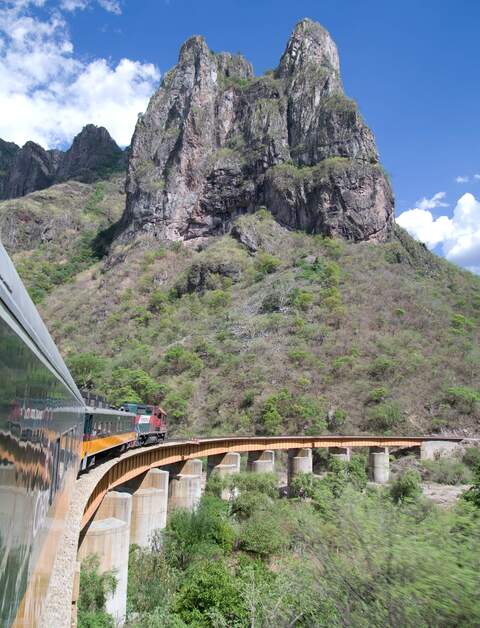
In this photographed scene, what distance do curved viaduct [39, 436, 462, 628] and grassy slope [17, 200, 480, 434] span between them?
24.4 ft

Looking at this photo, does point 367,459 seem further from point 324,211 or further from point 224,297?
point 324,211

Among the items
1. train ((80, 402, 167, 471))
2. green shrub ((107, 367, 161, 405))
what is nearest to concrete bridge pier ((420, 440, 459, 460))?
train ((80, 402, 167, 471))

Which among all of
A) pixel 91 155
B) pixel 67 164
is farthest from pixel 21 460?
pixel 67 164

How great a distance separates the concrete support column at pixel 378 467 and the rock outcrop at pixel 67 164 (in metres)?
141

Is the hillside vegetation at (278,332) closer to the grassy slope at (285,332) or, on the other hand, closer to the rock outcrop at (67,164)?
the grassy slope at (285,332)

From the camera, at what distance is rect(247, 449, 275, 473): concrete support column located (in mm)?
37781

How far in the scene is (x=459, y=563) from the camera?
6.42 m

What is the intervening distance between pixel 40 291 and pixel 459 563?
4733 inches

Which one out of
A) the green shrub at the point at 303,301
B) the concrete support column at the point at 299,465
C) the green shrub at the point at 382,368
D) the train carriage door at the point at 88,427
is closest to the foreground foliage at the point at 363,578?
the train carriage door at the point at 88,427

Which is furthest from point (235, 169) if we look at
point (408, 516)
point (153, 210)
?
point (408, 516)

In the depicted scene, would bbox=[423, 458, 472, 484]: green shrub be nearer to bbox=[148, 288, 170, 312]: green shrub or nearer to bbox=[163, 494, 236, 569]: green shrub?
bbox=[163, 494, 236, 569]: green shrub

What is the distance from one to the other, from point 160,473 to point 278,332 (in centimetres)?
4214

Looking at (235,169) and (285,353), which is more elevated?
(235,169)

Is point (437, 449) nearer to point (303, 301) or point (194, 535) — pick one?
point (194, 535)
